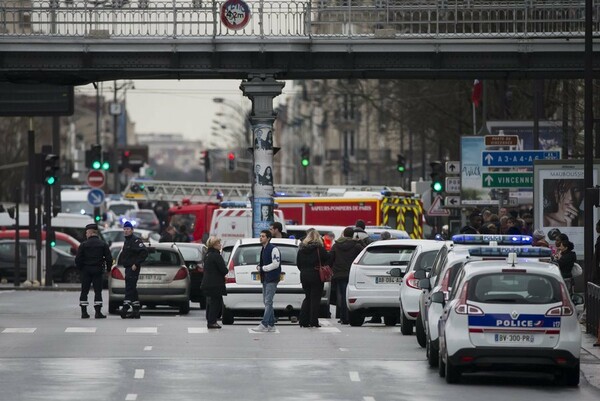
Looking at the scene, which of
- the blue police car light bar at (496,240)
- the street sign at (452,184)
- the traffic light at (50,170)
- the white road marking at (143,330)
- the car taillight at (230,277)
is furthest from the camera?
the traffic light at (50,170)

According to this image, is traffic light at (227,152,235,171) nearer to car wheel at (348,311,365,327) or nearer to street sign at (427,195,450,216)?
street sign at (427,195,450,216)

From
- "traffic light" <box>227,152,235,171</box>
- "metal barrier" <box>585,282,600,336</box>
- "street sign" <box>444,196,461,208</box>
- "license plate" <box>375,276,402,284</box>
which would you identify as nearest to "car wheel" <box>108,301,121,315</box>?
"license plate" <box>375,276,402,284</box>

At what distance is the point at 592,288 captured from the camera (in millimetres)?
26797

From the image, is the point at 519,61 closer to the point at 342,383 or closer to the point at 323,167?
the point at 342,383

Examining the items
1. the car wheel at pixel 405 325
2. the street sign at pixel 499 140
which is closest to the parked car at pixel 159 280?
the car wheel at pixel 405 325

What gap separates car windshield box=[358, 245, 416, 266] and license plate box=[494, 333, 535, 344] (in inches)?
441

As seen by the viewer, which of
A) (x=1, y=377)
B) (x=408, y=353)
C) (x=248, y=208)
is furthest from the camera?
(x=248, y=208)

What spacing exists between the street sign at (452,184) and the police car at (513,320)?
27988 millimetres

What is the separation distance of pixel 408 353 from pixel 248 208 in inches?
1155

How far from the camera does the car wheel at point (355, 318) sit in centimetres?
3117

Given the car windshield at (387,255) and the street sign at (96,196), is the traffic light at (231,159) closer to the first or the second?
the street sign at (96,196)

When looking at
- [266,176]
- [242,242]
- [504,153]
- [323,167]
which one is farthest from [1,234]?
[323,167]

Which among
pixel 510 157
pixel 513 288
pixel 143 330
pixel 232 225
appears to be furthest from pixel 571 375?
pixel 232 225

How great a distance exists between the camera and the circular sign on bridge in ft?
131
